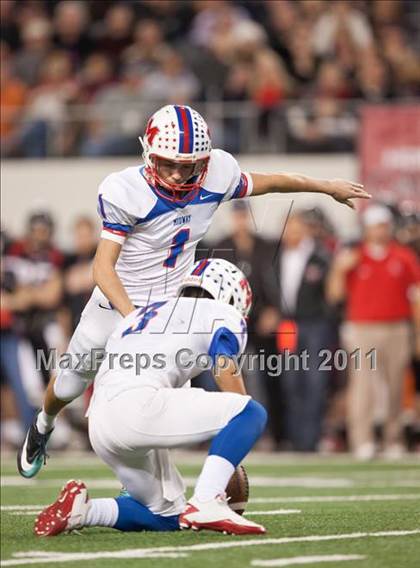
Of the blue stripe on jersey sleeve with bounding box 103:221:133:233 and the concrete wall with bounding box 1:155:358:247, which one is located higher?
the concrete wall with bounding box 1:155:358:247

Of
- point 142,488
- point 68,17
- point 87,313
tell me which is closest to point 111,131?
point 68,17

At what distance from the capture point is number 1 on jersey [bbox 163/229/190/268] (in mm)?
6172

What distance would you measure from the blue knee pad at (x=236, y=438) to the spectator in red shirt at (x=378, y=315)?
590cm

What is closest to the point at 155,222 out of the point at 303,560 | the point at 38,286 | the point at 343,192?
the point at 343,192

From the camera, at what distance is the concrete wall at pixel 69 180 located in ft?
44.3

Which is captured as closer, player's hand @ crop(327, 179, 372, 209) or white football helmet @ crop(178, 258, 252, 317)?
white football helmet @ crop(178, 258, 252, 317)

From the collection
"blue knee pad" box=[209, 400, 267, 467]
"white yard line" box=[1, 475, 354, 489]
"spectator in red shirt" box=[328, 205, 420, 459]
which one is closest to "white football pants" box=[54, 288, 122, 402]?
"blue knee pad" box=[209, 400, 267, 467]

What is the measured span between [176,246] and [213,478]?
1.54 meters

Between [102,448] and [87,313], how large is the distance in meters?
1.41

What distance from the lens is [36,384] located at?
11.6 metres

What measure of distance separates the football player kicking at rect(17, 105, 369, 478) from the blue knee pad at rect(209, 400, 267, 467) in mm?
856

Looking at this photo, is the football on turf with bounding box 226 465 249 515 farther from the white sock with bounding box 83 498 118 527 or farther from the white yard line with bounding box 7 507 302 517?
the white yard line with bounding box 7 507 302 517

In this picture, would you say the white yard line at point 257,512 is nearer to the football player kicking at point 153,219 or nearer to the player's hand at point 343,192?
the football player kicking at point 153,219

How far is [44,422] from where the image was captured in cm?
671
